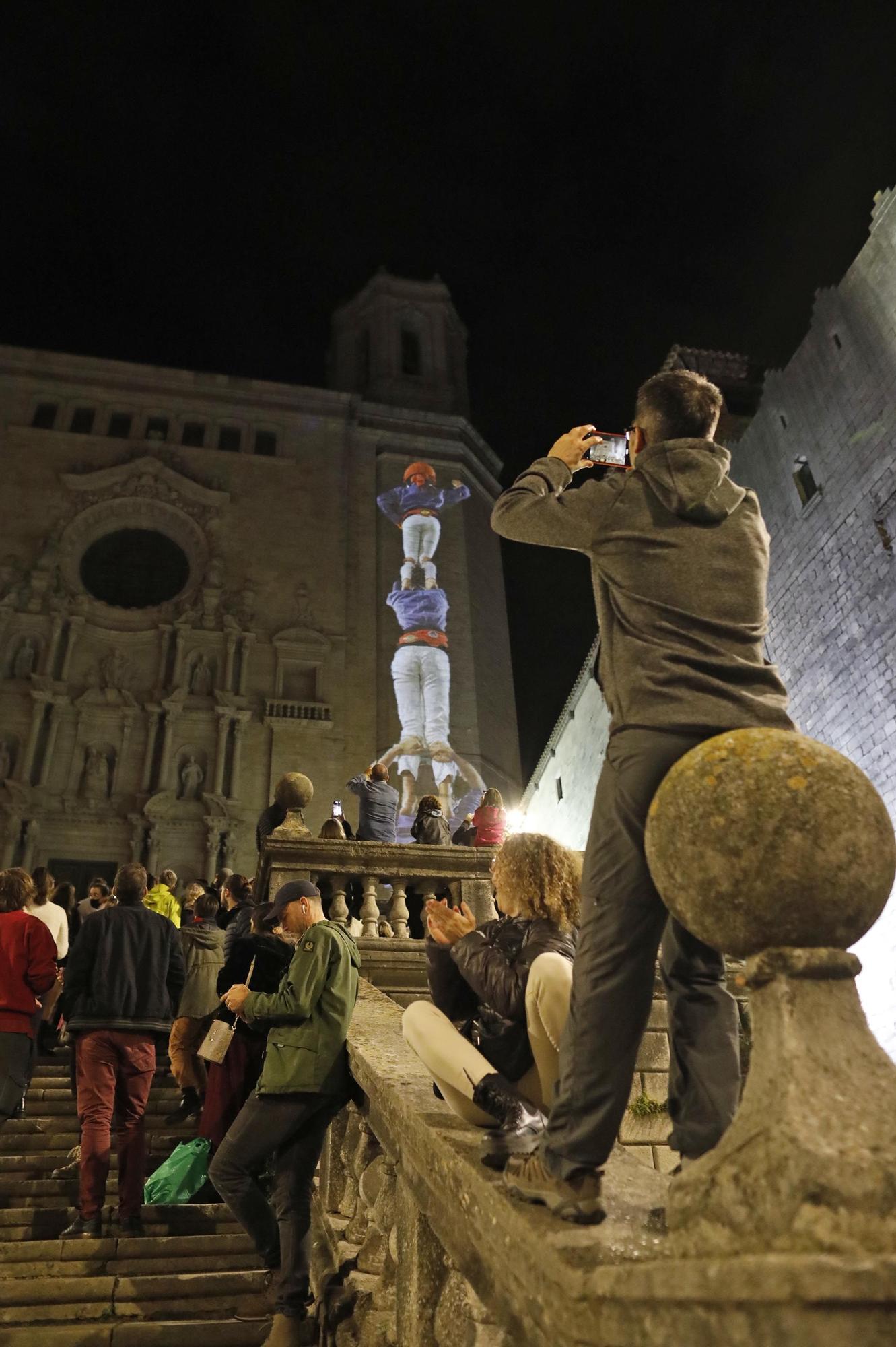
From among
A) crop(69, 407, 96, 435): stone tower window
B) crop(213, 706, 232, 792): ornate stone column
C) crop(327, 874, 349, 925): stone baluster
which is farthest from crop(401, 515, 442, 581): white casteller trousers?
crop(327, 874, 349, 925): stone baluster

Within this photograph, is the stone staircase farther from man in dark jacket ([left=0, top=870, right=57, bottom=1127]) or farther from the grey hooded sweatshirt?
the grey hooded sweatshirt

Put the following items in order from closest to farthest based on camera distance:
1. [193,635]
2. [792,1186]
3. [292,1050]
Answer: [792,1186] < [292,1050] < [193,635]

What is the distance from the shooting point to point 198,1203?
5.01m

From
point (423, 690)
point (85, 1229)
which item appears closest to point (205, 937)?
point (85, 1229)

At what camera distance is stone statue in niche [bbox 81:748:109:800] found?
22812mm

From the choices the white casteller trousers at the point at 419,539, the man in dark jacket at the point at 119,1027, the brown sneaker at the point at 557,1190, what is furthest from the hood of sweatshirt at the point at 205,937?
the white casteller trousers at the point at 419,539

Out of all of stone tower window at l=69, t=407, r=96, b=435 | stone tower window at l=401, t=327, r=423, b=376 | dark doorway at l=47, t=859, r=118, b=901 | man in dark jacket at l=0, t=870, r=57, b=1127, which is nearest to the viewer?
man in dark jacket at l=0, t=870, r=57, b=1127

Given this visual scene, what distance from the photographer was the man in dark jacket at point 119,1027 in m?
4.71

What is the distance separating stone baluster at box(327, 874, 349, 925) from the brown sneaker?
17.0 feet

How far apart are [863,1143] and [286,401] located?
31.0 m

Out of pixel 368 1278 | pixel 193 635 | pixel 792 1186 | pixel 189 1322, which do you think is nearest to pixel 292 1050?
pixel 368 1278

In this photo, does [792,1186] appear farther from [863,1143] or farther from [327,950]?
[327,950]

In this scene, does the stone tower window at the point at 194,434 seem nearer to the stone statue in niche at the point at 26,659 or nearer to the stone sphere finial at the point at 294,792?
the stone statue in niche at the point at 26,659

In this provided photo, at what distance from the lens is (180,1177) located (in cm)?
509
